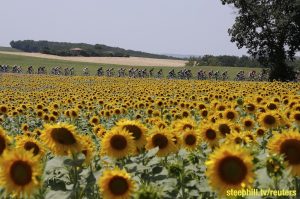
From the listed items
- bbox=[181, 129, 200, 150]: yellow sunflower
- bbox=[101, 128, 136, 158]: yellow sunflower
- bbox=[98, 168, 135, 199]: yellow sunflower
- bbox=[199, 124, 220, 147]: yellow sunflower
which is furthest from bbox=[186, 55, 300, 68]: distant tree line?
bbox=[98, 168, 135, 199]: yellow sunflower

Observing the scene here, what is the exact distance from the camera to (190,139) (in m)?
6.36

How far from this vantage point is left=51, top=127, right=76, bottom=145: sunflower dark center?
5.01m

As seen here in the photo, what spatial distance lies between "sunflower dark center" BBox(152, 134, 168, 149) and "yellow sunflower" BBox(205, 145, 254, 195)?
186cm

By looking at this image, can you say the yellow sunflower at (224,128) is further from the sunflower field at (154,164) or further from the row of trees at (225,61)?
the row of trees at (225,61)

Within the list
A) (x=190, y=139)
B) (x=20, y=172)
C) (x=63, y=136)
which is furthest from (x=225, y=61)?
(x=20, y=172)

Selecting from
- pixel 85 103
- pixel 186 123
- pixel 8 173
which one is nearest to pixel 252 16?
pixel 85 103

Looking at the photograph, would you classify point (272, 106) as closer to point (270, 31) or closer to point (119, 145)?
point (119, 145)

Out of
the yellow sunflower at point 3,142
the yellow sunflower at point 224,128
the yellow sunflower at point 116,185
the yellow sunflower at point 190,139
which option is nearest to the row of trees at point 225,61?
the yellow sunflower at point 224,128

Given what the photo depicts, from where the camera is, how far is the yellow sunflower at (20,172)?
159 inches

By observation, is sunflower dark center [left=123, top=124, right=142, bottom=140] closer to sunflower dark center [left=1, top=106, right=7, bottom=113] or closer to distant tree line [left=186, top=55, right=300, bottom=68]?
sunflower dark center [left=1, top=106, right=7, bottom=113]

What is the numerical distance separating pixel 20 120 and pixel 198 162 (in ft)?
35.5

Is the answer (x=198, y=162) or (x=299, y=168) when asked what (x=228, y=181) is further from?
(x=198, y=162)

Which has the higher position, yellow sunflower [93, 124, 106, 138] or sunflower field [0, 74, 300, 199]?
sunflower field [0, 74, 300, 199]

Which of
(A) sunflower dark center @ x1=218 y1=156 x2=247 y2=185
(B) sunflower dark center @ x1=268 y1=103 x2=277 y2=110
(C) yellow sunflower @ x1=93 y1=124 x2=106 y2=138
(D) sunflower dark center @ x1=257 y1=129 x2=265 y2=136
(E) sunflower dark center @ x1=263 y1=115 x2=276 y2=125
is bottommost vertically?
(C) yellow sunflower @ x1=93 y1=124 x2=106 y2=138
